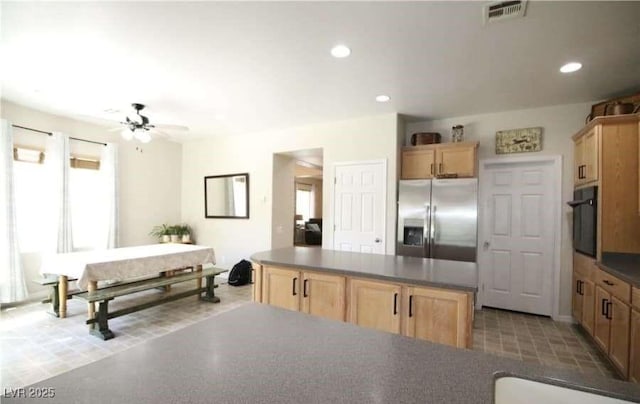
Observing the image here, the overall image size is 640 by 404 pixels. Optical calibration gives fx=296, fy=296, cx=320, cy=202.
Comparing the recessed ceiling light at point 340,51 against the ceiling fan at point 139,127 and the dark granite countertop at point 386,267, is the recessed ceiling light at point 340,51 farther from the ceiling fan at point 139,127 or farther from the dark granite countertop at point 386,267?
the ceiling fan at point 139,127

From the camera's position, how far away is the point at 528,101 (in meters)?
3.50

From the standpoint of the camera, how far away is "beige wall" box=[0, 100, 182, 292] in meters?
4.13

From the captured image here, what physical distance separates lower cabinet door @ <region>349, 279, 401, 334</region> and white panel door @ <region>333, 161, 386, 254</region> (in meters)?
2.05

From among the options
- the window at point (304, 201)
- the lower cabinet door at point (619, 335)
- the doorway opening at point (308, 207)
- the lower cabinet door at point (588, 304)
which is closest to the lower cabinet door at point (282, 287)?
the lower cabinet door at point (619, 335)

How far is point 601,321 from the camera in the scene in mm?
2582

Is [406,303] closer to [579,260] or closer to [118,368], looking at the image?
[118,368]

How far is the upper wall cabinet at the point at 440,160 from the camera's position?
3777 millimetres

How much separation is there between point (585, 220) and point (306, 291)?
296 cm

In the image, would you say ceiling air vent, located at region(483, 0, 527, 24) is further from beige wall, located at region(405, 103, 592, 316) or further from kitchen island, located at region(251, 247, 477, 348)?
beige wall, located at region(405, 103, 592, 316)

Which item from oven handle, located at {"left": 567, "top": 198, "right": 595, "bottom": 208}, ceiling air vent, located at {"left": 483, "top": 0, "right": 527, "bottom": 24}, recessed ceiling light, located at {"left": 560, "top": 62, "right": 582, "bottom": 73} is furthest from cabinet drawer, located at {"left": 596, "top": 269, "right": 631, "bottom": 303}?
ceiling air vent, located at {"left": 483, "top": 0, "right": 527, "bottom": 24}

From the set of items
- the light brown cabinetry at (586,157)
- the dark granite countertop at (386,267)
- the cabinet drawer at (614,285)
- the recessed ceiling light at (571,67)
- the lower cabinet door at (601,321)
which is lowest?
the lower cabinet door at (601,321)

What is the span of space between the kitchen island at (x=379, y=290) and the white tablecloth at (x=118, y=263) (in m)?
1.71

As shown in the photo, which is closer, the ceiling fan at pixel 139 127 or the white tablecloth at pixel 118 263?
the white tablecloth at pixel 118 263

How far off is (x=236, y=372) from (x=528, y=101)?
13.6ft
